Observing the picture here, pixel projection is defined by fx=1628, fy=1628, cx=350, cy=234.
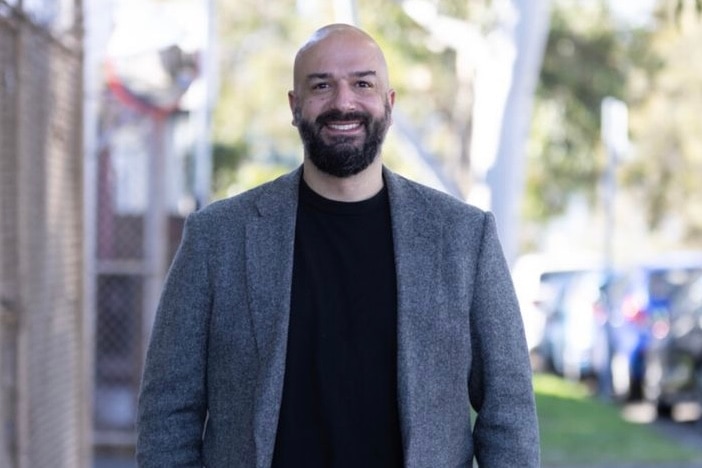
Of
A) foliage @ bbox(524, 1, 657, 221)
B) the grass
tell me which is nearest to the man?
the grass

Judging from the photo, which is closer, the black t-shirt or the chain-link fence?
the black t-shirt

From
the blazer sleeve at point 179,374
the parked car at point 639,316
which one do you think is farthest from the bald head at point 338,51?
the parked car at point 639,316

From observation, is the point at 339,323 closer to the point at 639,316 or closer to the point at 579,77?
the point at 639,316

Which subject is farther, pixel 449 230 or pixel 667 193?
pixel 667 193

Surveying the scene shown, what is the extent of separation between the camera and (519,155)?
8.81m

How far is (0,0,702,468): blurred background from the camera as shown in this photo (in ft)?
23.5

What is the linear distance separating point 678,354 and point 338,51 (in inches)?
576

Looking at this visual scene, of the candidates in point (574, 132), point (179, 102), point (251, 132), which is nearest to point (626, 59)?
point (574, 132)

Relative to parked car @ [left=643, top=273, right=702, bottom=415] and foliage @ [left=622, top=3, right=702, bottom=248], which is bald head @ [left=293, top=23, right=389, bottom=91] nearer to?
parked car @ [left=643, top=273, right=702, bottom=415]

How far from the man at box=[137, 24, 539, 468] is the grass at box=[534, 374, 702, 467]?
392 inches

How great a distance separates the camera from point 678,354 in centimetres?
1803

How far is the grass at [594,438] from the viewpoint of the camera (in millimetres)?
14391

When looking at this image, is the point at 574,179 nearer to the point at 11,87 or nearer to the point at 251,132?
the point at 251,132

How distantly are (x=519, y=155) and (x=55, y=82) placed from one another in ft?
8.38
